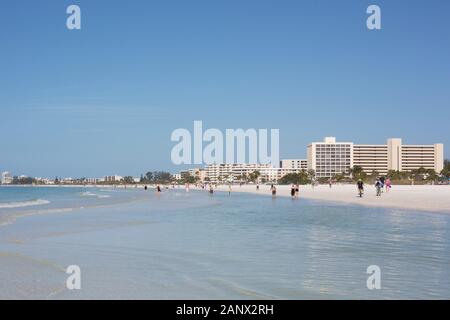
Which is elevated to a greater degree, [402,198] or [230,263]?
[230,263]

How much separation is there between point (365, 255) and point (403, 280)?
266 cm

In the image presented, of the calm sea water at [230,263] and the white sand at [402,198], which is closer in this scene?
the calm sea water at [230,263]

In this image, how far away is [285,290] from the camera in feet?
24.1

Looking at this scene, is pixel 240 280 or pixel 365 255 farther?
pixel 365 255

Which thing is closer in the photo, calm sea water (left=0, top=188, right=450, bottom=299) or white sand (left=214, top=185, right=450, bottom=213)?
calm sea water (left=0, top=188, right=450, bottom=299)

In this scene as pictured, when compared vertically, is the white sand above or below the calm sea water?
below

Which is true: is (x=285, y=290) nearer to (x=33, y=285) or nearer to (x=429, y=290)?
(x=429, y=290)

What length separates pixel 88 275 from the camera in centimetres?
860

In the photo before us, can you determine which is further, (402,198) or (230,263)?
(402,198)

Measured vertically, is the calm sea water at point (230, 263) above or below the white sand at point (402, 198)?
above
